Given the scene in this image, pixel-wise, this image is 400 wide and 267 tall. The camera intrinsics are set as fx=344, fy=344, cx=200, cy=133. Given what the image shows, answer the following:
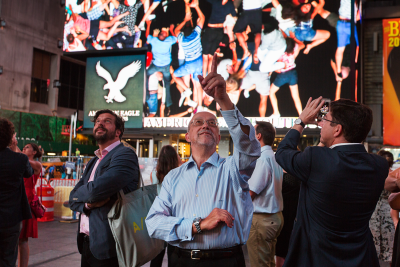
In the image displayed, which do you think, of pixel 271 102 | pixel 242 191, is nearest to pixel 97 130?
pixel 242 191

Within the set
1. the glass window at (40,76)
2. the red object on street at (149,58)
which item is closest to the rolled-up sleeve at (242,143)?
the red object on street at (149,58)

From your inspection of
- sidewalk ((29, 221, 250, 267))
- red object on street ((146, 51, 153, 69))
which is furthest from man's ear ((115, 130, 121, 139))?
red object on street ((146, 51, 153, 69))

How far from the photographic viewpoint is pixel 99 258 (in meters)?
2.96

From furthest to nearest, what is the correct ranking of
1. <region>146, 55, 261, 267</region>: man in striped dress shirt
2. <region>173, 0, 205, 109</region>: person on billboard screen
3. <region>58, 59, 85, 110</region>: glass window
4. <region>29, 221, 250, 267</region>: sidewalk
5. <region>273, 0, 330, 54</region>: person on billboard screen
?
1. <region>58, 59, 85, 110</region>: glass window
2. <region>173, 0, 205, 109</region>: person on billboard screen
3. <region>273, 0, 330, 54</region>: person on billboard screen
4. <region>29, 221, 250, 267</region>: sidewalk
5. <region>146, 55, 261, 267</region>: man in striped dress shirt

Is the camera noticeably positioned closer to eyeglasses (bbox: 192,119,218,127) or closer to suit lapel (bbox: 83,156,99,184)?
eyeglasses (bbox: 192,119,218,127)

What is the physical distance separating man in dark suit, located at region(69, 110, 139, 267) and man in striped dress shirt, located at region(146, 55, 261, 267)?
638 mm

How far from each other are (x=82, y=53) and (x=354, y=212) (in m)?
22.4

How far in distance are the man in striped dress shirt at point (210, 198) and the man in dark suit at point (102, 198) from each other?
638 mm

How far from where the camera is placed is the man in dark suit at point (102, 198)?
2.95 meters

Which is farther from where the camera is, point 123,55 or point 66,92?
point 66,92

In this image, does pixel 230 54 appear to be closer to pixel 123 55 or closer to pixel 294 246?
pixel 123 55

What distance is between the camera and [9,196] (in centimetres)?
354

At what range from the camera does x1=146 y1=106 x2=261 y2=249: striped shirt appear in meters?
2.28

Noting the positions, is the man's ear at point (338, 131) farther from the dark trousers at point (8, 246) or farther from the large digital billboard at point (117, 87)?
the large digital billboard at point (117, 87)
